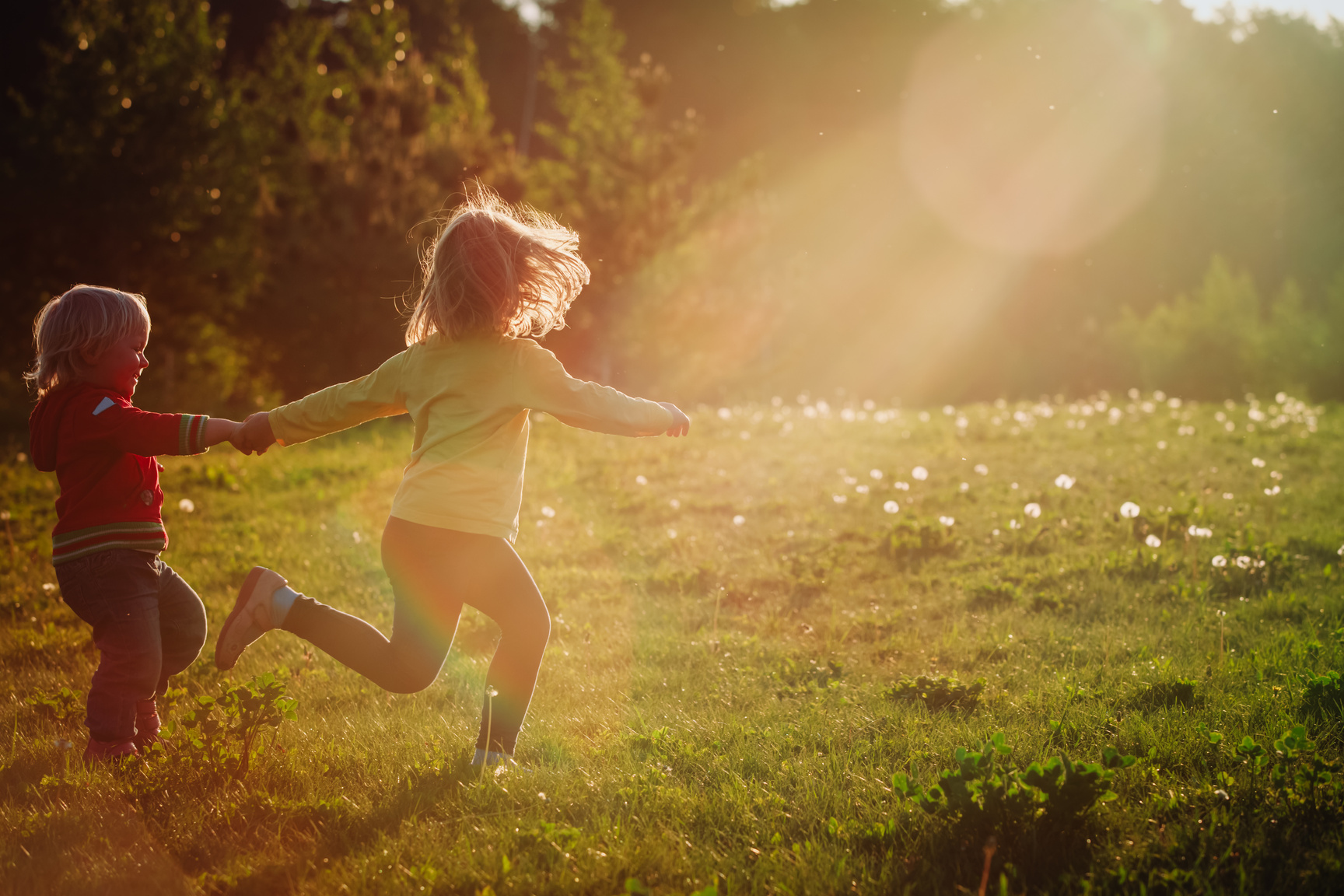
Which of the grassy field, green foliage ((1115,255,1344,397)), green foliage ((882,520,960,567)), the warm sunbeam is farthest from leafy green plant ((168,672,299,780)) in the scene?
green foliage ((1115,255,1344,397))

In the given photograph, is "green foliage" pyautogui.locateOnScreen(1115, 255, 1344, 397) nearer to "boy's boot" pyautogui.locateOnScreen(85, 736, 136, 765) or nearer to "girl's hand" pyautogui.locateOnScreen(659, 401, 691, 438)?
"girl's hand" pyautogui.locateOnScreen(659, 401, 691, 438)

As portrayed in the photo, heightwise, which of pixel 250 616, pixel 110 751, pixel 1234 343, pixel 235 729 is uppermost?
pixel 1234 343

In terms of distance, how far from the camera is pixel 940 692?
406 centimetres

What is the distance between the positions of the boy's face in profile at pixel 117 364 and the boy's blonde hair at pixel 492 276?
1.02 meters

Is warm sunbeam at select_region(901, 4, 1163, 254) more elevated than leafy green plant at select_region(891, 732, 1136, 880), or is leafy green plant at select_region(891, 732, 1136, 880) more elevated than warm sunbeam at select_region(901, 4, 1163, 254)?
warm sunbeam at select_region(901, 4, 1163, 254)

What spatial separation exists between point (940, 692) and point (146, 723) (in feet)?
11.2

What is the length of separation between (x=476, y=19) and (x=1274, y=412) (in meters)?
34.8

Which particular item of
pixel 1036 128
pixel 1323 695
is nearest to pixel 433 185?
pixel 1323 695

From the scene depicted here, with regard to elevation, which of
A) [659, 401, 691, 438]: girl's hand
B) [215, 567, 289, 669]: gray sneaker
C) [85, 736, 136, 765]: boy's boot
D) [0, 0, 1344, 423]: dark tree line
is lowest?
[85, 736, 136, 765]: boy's boot

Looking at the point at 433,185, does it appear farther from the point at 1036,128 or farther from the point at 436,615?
the point at 1036,128

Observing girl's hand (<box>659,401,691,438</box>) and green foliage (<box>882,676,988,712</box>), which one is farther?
green foliage (<box>882,676,988,712</box>)

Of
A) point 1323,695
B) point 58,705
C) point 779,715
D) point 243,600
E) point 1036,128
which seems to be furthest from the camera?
point 1036,128

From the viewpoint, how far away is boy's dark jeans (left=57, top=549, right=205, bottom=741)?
11.0 ft

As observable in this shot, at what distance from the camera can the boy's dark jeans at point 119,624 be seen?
336 cm
